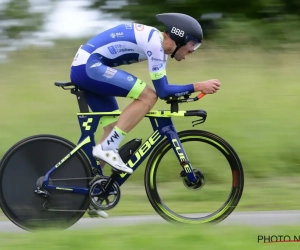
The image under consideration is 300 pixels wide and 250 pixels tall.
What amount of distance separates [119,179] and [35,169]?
0.69 metres

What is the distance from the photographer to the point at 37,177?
18.1 ft

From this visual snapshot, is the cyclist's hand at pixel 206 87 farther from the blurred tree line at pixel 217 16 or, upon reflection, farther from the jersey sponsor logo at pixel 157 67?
the blurred tree line at pixel 217 16

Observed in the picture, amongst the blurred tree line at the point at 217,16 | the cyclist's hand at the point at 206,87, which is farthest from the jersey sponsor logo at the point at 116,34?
the blurred tree line at the point at 217,16

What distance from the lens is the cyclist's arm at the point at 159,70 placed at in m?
5.24

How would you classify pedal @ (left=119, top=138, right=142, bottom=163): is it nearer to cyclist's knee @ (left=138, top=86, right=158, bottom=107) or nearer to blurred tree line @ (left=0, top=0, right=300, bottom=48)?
cyclist's knee @ (left=138, top=86, right=158, bottom=107)

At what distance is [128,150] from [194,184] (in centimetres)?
60

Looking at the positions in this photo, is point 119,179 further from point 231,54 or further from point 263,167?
point 231,54

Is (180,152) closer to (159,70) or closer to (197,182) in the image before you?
(197,182)

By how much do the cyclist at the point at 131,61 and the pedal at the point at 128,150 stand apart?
8 cm

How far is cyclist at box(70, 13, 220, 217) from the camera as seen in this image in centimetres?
527

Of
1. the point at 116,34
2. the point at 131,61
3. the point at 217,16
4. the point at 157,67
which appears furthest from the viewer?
the point at 217,16

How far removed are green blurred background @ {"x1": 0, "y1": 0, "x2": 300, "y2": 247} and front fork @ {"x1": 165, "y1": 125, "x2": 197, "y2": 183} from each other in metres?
0.81

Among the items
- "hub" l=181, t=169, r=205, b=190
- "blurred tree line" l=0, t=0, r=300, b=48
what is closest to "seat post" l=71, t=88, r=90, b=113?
"hub" l=181, t=169, r=205, b=190
